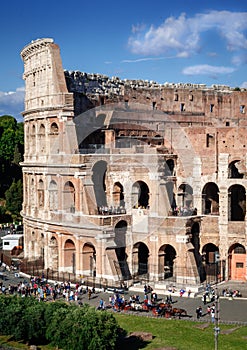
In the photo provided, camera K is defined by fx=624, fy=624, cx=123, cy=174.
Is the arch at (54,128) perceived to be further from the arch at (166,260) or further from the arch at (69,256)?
the arch at (166,260)

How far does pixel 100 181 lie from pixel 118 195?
1806 millimetres

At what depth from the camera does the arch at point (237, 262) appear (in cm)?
4628

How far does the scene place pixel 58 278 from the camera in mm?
46656

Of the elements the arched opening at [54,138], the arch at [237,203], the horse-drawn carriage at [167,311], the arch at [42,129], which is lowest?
the horse-drawn carriage at [167,311]

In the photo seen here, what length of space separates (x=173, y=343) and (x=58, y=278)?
16.7 metres

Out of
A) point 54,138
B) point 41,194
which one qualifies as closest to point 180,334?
point 41,194

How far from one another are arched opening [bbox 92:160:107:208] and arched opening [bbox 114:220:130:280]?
124 inches

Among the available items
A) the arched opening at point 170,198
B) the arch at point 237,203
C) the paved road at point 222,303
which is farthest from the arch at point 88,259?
the arch at point 237,203

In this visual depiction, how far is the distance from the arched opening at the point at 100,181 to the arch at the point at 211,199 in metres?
8.07

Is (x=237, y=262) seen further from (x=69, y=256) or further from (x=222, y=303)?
(x=69, y=256)

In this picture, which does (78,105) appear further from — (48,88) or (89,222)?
(89,222)

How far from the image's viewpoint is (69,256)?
4803cm

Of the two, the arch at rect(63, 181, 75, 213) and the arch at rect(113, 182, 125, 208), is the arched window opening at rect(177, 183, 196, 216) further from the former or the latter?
the arch at rect(63, 181, 75, 213)

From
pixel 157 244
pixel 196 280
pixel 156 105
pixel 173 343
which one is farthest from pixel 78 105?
pixel 173 343
